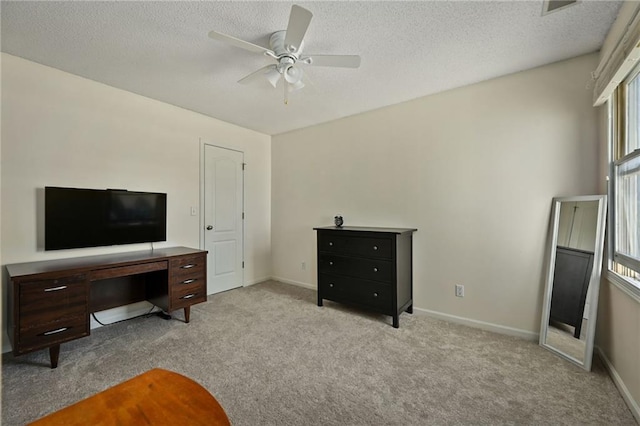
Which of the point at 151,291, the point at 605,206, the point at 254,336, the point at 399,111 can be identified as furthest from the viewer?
the point at 399,111

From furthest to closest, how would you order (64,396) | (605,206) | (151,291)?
(151,291) → (605,206) → (64,396)

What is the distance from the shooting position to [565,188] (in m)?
2.39

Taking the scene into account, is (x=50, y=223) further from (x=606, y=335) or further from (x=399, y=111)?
(x=606, y=335)

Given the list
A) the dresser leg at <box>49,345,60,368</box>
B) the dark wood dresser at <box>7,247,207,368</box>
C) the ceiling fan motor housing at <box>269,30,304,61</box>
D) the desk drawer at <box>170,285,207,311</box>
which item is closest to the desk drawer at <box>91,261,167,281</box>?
the dark wood dresser at <box>7,247,207,368</box>

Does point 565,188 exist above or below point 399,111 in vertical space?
below

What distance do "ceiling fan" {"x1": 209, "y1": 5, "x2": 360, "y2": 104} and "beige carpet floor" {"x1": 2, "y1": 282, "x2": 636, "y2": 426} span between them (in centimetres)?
227

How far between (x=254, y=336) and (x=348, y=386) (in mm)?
1096

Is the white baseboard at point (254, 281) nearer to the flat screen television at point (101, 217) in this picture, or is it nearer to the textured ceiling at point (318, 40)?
the flat screen television at point (101, 217)

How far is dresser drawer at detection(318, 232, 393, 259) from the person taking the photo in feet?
9.49

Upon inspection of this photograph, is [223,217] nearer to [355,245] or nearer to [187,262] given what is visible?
[187,262]

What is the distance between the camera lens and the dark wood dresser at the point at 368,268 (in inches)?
113

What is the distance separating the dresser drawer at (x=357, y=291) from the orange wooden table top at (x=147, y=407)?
7.04 feet

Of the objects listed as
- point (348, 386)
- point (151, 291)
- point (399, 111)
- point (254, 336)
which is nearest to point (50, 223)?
point (151, 291)

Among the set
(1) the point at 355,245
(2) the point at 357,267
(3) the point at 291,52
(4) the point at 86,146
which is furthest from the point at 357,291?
(4) the point at 86,146
